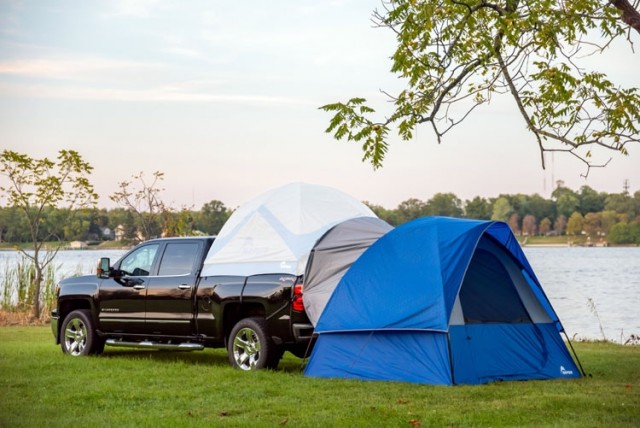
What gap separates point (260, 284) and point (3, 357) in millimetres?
4739

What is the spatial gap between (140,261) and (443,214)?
2512 cm

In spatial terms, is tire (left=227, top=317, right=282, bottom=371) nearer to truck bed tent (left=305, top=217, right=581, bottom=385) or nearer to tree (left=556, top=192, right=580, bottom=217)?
truck bed tent (left=305, top=217, right=581, bottom=385)

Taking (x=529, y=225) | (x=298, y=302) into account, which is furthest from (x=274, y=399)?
(x=529, y=225)

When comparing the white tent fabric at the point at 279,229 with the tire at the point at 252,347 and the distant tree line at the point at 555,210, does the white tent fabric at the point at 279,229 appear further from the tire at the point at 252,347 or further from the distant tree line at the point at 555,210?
the distant tree line at the point at 555,210

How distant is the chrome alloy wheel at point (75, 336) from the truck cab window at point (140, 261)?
1271mm

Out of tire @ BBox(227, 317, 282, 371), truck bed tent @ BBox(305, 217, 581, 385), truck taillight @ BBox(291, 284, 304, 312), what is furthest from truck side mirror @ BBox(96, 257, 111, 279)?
truck bed tent @ BBox(305, 217, 581, 385)

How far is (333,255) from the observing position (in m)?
13.8

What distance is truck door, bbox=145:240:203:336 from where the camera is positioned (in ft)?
47.2

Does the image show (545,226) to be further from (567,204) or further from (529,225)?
(567,204)

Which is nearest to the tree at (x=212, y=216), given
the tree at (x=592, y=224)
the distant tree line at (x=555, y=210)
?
the distant tree line at (x=555, y=210)

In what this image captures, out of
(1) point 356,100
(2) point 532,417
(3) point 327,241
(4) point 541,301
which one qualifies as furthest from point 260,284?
(2) point 532,417

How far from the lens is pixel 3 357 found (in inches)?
612

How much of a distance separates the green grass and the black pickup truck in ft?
1.37

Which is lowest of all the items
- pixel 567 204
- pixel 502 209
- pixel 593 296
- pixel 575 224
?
pixel 593 296
